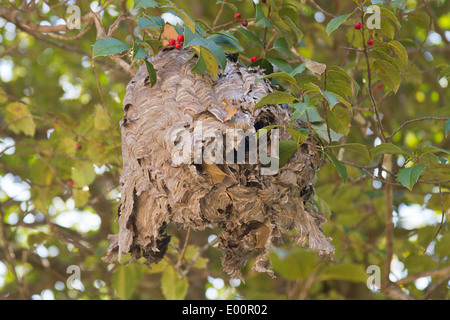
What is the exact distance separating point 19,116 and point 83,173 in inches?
26.3

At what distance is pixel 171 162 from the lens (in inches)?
85.7

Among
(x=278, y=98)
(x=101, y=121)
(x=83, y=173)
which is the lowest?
(x=83, y=173)

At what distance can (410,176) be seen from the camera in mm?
→ 2062

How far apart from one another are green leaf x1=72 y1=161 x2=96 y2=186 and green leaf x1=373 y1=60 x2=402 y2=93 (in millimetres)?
1994

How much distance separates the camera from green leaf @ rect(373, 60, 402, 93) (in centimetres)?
242

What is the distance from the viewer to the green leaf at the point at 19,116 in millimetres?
3645

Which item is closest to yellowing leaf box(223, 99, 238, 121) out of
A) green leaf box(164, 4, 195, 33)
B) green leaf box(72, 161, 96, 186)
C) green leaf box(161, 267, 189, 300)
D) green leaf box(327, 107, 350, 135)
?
green leaf box(164, 4, 195, 33)

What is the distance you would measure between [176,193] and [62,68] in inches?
154

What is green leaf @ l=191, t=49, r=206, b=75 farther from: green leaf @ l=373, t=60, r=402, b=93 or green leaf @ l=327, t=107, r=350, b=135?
green leaf @ l=373, t=60, r=402, b=93

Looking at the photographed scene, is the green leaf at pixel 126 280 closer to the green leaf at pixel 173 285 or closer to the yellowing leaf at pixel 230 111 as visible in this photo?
the green leaf at pixel 173 285

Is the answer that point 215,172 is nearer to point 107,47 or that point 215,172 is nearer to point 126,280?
point 107,47

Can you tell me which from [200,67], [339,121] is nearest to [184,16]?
[200,67]
